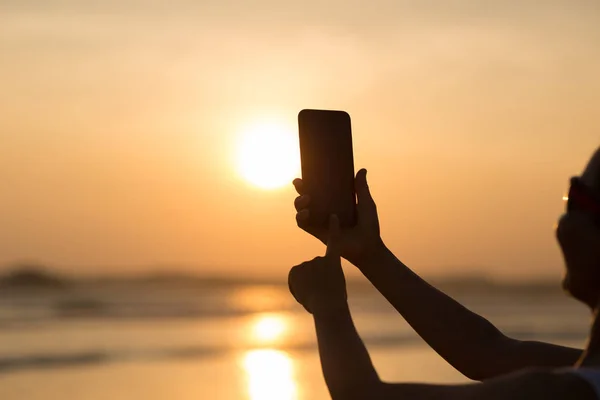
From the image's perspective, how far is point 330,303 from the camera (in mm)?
2289

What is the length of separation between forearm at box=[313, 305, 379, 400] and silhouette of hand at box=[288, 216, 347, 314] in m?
0.04

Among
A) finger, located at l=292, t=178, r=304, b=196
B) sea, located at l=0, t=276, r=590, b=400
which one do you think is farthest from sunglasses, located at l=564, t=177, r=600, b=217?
sea, located at l=0, t=276, r=590, b=400

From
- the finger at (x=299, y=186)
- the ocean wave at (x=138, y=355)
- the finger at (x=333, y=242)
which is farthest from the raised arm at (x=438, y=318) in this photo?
the ocean wave at (x=138, y=355)

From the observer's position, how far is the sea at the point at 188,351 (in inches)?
483

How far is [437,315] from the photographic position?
2971 mm

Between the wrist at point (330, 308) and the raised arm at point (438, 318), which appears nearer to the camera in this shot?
the wrist at point (330, 308)

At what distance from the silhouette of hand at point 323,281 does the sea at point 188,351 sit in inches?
356

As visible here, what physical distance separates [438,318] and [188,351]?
15028mm

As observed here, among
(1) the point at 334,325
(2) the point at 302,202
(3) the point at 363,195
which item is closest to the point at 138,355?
(3) the point at 363,195

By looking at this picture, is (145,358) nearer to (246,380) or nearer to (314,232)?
(246,380)

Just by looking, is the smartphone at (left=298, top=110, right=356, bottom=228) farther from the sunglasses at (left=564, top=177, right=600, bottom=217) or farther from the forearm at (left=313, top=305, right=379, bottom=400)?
the sunglasses at (left=564, top=177, right=600, bottom=217)

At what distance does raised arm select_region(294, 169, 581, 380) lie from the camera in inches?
113

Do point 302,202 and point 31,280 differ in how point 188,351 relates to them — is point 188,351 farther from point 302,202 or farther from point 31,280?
point 31,280

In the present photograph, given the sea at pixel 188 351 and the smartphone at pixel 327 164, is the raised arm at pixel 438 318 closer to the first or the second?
the smartphone at pixel 327 164
